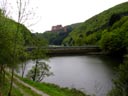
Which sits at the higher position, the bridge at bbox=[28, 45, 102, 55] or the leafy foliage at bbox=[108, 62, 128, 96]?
the leafy foliage at bbox=[108, 62, 128, 96]

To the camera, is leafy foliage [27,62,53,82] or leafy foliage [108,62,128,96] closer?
leafy foliage [108,62,128,96]

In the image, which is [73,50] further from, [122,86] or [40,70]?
[122,86]

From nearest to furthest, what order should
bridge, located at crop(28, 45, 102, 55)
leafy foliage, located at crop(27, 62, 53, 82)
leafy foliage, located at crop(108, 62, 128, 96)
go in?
leafy foliage, located at crop(108, 62, 128, 96), leafy foliage, located at crop(27, 62, 53, 82), bridge, located at crop(28, 45, 102, 55)

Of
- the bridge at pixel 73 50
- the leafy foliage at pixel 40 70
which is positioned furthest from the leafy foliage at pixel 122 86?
the bridge at pixel 73 50

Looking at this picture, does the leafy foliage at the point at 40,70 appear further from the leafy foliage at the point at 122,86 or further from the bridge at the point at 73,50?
the bridge at the point at 73,50

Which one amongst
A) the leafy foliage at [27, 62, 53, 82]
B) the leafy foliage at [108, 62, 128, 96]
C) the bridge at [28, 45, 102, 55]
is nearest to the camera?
the leafy foliage at [108, 62, 128, 96]

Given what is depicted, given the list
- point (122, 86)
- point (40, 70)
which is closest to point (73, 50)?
point (40, 70)

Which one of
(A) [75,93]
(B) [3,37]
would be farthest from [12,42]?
(A) [75,93]

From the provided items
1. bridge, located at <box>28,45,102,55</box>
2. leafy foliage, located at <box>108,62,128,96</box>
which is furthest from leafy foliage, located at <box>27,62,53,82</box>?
bridge, located at <box>28,45,102,55</box>

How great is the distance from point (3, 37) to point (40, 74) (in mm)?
38089

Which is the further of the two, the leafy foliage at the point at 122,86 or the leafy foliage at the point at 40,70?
the leafy foliage at the point at 40,70

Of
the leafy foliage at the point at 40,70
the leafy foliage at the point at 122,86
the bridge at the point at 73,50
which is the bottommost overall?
the bridge at the point at 73,50

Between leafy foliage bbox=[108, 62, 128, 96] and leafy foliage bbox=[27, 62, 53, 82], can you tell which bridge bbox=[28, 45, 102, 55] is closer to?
leafy foliage bbox=[27, 62, 53, 82]

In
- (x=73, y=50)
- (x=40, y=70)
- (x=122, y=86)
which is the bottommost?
(x=73, y=50)
